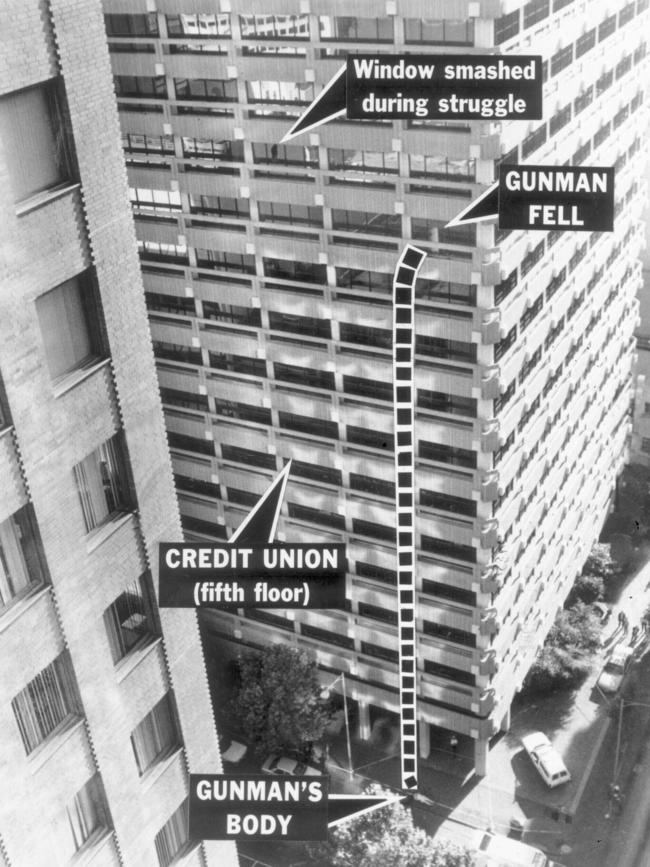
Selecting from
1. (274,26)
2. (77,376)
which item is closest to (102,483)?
(77,376)

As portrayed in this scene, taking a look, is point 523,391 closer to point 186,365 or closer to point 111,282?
point 186,365

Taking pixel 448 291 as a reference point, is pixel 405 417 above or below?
above


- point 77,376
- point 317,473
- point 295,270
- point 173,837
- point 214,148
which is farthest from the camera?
point 317,473

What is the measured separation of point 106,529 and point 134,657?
11.8 ft

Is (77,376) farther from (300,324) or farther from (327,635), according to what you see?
(327,635)

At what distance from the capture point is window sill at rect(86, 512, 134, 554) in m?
21.0

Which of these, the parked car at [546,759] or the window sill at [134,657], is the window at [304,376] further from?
the window sill at [134,657]

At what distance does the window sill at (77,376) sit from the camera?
63.1 ft

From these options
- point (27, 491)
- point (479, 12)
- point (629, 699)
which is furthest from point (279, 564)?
point (629, 699)

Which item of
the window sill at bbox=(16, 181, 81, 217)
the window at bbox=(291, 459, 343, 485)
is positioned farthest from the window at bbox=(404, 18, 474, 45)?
the window sill at bbox=(16, 181, 81, 217)

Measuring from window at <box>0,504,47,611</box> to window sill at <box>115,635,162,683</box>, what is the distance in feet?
12.7

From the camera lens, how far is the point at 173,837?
1035 inches

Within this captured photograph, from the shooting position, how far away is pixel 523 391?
4975 centimetres

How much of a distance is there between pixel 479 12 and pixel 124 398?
931 inches
